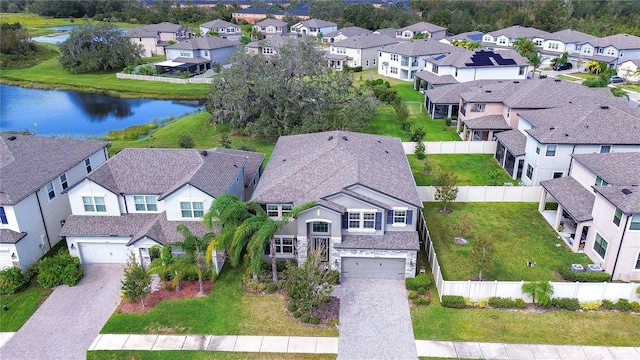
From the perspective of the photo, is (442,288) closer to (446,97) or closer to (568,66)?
(446,97)

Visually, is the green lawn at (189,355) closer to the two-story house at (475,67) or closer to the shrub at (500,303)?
the shrub at (500,303)

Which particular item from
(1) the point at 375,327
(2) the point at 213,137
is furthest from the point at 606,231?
(2) the point at 213,137

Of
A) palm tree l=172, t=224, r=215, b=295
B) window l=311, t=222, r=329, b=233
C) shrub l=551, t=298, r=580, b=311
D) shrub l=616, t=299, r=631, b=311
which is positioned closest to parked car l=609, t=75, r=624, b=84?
shrub l=616, t=299, r=631, b=311

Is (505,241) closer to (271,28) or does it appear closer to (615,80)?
(615,80)

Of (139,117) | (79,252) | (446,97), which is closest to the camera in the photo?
(79,252)

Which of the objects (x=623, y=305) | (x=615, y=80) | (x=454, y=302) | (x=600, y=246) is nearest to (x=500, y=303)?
(x=454, y=302)

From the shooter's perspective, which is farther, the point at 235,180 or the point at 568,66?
the point at 568,66

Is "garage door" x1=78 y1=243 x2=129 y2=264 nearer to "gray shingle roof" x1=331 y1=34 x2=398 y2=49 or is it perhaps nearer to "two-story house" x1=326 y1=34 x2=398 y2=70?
"two-story house" x1=326 y1=34 x2=398 y2=70
